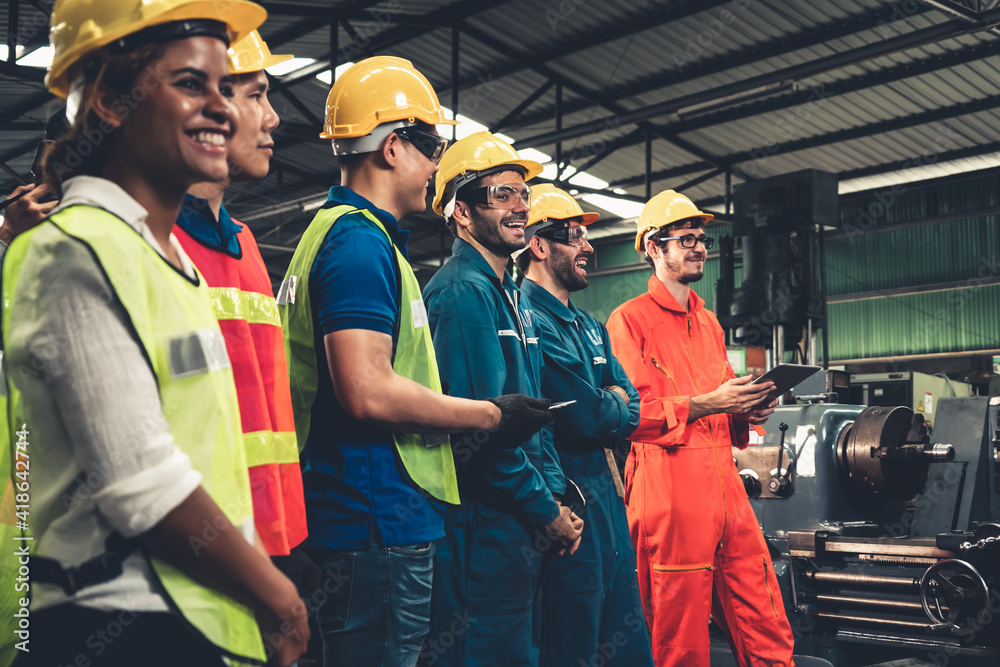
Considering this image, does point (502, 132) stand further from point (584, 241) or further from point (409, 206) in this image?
point (409, 206)

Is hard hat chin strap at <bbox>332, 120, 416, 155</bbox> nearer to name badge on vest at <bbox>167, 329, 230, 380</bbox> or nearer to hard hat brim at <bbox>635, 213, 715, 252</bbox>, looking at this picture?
name badge on vest at <bbox>167, 329, 230, 380</bbox>

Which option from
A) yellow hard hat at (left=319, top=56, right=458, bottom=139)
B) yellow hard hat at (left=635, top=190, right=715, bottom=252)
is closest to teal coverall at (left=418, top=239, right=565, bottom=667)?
yellow hard hat at (left=319, top=56, right=458, bottom=139)

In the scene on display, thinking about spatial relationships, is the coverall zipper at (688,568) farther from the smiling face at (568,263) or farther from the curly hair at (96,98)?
the curly hair at (96,98)

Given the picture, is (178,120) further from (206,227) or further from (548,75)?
(548,75)

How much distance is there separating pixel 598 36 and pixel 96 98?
32.6 feet

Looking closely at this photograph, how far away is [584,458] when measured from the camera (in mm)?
2867

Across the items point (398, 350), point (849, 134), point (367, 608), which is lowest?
point (367, 608)

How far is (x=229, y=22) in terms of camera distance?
1163 millimetres

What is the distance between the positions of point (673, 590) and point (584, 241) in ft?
4.52

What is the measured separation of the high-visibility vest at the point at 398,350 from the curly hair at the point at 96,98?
26.6 inches

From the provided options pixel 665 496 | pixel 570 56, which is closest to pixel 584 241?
pixel 665 496

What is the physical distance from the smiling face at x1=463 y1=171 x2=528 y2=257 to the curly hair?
160 centimetres

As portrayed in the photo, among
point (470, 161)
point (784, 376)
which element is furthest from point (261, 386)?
point (784, 376)

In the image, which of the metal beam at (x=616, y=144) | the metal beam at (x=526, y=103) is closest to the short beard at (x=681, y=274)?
the metal beam at (x=526, y=103)
